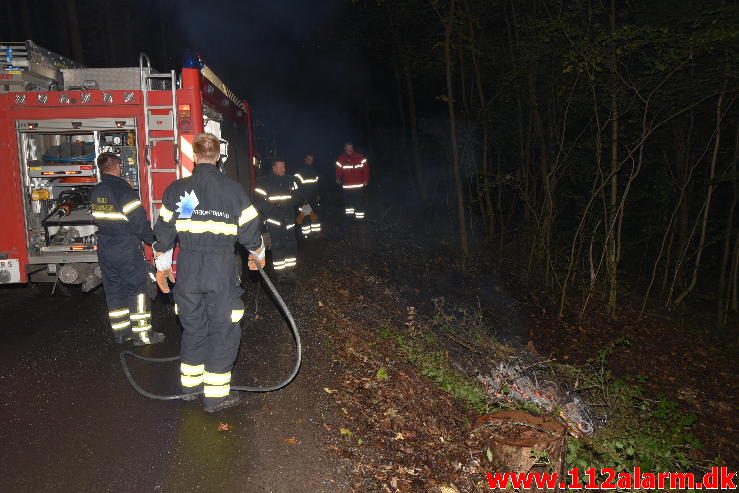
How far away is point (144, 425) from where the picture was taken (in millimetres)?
3900

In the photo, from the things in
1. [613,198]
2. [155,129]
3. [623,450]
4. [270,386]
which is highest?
[155,129]

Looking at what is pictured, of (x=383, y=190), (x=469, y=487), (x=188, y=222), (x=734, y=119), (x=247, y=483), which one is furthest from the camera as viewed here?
(x=383, y=190)

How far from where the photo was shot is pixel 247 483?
323 centimetres

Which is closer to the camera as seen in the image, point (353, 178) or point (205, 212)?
point (205, 212)

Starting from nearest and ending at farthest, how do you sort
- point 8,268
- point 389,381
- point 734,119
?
1. point 389,381
2. point 8,268
3. point 734,119

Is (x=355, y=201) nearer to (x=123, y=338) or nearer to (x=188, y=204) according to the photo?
(x=123, y=338)

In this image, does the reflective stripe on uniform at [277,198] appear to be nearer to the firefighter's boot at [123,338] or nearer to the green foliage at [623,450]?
the firefighter's boot at [123,338]

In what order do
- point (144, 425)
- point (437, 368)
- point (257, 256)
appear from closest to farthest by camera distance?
point (144, 425)
point (257, 256)
point (437, 368)

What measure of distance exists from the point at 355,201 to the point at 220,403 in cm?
838

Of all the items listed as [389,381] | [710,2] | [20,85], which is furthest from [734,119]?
[20,85]

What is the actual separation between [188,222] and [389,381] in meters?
2.20

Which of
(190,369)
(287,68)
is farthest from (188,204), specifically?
(287,68)

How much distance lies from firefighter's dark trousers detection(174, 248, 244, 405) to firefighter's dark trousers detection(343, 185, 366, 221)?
26.5ft

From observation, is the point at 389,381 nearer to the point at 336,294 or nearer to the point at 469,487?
the point at 469,487
